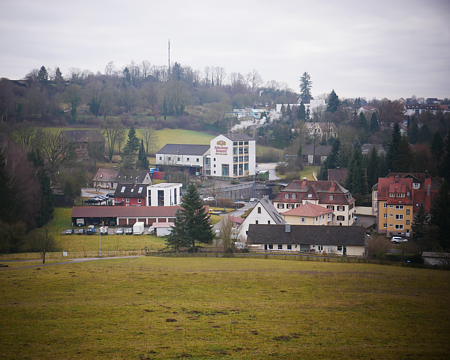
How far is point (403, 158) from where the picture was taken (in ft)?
174

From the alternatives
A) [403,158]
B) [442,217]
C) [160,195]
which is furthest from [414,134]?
[160,195]

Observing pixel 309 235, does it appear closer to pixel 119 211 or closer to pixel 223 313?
pixel 223 313

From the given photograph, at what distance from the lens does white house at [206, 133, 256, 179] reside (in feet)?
247

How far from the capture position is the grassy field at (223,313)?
1263 cm

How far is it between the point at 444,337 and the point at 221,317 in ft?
24.3

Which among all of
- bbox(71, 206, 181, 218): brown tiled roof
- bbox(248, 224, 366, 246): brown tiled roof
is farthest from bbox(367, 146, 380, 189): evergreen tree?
bbox(71, 206, 181, 218): brown tiled roof

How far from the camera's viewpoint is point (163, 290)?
19375 mm

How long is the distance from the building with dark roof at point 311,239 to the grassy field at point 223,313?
7.57 m

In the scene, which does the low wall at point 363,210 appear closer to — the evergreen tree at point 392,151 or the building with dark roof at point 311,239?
the evergreen tree at point 392,151

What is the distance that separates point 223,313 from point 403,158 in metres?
44.1

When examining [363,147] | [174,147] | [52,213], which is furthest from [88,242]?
[363,147]

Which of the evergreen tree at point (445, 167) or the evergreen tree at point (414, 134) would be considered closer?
the evergreen tree at point (445, 167)

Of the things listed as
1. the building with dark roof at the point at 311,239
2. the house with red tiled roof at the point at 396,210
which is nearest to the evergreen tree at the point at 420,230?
the house with red tiled roof at the point at 396,210

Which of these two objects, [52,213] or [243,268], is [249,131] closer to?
[52,213]
